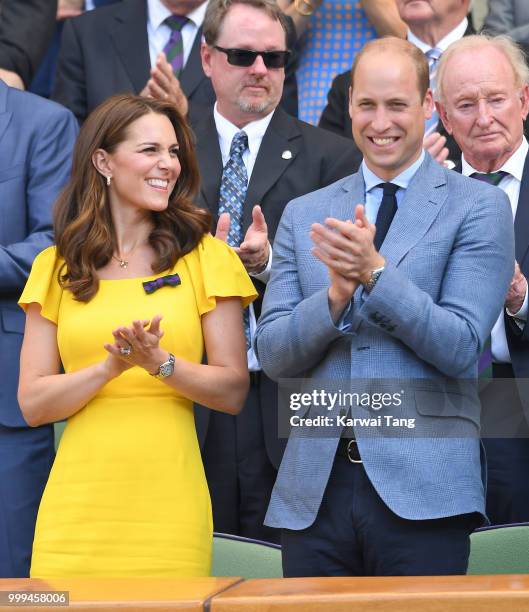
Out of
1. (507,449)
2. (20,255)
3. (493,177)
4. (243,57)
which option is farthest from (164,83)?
(507,449)

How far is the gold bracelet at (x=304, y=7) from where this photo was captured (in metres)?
5.73

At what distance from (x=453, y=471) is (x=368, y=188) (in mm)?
844

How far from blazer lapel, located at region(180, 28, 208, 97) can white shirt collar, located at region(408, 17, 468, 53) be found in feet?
3.00

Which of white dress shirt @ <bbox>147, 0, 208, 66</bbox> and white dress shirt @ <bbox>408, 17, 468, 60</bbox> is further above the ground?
white dress shirt @ <bbox>147, 0, 208, 66</bbox>

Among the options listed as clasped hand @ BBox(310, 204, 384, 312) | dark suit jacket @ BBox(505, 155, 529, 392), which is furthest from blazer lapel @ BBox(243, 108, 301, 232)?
clasped hand @ BBox(310, 204, 384, 312)

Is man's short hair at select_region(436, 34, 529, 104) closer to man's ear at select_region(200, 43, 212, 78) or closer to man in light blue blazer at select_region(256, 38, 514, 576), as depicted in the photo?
man's ear at select_region(200, 43, 212, 78)

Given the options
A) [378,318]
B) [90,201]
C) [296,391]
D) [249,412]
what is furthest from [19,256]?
[378,318]

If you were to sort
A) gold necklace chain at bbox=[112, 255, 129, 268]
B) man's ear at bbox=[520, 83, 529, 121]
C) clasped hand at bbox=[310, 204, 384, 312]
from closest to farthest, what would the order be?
clasped hand at bbox=[310, 204, 384, 312]
gold necklace chain at bbox=[112, 255, 129, 268]
man's ear at bbox=[520, 83, 529, 121]

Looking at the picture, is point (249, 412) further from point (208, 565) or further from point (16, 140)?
point (16, 140)

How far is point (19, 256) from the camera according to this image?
13.8 ft

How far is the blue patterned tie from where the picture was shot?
14.7 ft

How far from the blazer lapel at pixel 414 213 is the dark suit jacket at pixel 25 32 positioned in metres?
2.78

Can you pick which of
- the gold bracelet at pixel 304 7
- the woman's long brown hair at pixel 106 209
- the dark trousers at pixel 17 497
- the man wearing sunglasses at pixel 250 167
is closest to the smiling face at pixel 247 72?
the man wearing sunglasses at pixel 250 167

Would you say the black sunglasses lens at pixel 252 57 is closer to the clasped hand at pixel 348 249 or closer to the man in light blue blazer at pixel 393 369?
the man in light blue blazer at pixel 393 369
